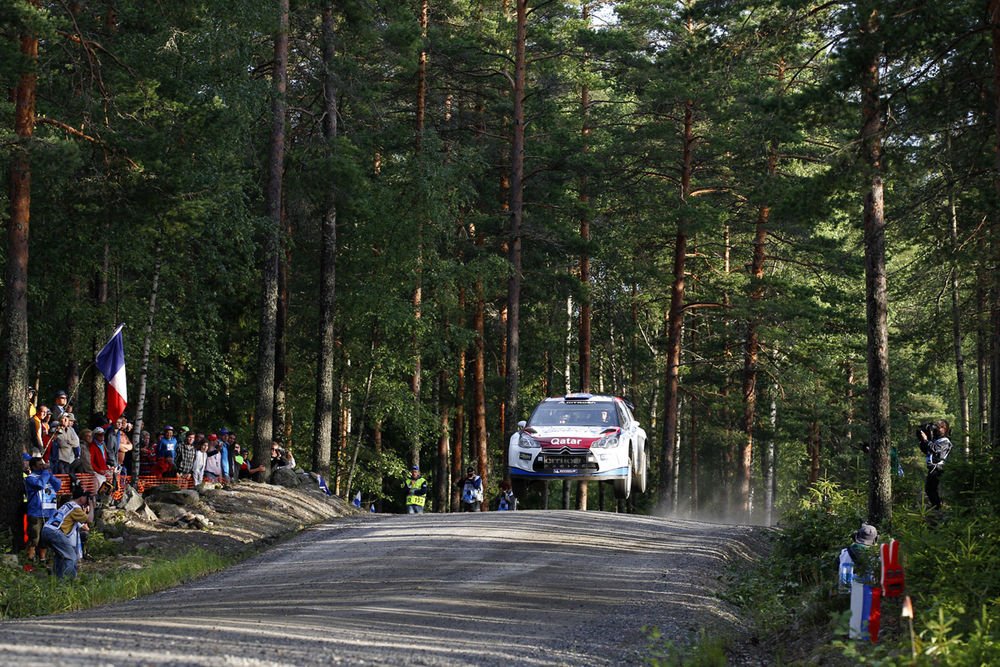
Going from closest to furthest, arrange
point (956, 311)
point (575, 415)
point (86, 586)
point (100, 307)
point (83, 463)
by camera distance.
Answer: point (86, 586) < point (83, 463) < point (575, 415) < point (956, 311) < point (100, 307)

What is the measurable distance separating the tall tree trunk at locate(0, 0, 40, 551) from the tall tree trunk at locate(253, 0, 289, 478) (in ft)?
24.3

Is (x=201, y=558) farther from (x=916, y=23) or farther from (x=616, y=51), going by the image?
(x=616, y=51)

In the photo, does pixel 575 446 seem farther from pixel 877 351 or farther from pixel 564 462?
pixel 877 351

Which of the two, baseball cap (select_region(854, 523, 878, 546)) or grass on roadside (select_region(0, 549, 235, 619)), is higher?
baseball cap (select_region(854, 523, 878, 546))

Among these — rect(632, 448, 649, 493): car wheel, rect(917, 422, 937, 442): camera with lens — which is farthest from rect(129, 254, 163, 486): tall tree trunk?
rect(917, 422, 937, 442): camera with lens

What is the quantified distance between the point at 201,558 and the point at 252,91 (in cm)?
1029

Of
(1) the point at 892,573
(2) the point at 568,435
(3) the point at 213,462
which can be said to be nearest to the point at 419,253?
(3) the point at 213,462

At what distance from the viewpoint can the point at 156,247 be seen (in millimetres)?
26250

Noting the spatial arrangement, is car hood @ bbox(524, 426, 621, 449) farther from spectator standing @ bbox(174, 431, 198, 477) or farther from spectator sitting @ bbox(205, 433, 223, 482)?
spectator standing @ bbox(174, 431, 198, 477)

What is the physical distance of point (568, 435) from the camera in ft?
70.6

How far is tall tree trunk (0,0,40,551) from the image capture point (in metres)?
17.6

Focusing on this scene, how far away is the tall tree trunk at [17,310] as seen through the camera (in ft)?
57.9

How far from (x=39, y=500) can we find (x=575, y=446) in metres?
9.29

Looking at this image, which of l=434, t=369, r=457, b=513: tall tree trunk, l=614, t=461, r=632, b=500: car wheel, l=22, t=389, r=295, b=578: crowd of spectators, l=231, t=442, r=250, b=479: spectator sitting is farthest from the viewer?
l=434, t=369, r=457, b=513: tall tree trunk
